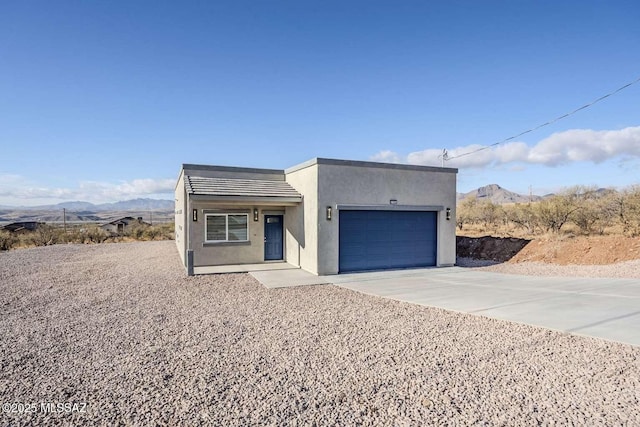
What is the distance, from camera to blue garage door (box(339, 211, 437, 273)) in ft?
41.8

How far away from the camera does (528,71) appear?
14969mm

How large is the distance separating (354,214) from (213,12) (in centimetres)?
885

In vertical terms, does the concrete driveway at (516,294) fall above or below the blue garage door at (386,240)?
below

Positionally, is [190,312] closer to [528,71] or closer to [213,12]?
[213,12]

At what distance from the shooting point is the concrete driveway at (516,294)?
6414 millimetres

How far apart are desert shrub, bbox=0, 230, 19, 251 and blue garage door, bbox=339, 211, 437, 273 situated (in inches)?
874

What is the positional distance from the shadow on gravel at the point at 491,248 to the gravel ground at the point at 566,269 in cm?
117

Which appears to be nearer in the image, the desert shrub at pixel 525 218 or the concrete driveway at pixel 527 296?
the concrete driveway at pixel 527 296

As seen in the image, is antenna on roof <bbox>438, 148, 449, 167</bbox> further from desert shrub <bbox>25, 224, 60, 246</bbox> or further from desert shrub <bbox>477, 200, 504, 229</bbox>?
desert shrub <bbox>25, 224, 60, 246</bbox>

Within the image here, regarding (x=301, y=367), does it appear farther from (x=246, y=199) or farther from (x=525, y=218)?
(x=525, y=218)

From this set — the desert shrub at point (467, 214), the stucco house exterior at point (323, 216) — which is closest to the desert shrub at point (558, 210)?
the desert shrub at point (467, 214)

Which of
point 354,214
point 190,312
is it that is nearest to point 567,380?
point 190,312

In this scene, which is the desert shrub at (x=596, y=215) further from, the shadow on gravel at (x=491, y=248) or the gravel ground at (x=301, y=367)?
the gravel ground at (x=301, y=367)

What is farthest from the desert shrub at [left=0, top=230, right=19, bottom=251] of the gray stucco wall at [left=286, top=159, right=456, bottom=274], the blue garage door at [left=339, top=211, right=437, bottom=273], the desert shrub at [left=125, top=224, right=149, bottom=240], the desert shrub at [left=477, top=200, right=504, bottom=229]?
the desert shrub at [left=477, top=200, right=504, bottom=229]
